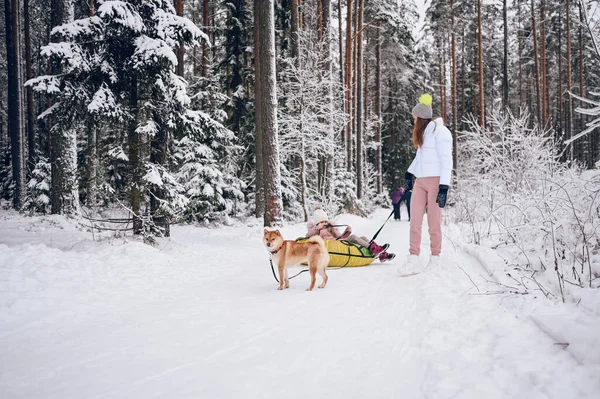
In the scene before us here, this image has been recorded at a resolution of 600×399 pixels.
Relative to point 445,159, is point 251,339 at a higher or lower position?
lower

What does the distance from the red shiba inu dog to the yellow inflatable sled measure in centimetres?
114

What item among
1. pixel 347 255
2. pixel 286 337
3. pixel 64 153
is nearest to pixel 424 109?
pixel 347 255


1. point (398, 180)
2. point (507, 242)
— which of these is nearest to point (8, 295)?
point (507, 242)

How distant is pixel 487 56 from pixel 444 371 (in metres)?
37.8

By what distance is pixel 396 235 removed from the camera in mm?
10398

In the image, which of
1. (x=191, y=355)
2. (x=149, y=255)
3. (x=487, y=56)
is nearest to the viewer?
(x=191, y=355)

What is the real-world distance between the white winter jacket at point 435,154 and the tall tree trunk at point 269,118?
5447 millimetres

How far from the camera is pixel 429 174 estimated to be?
4922 mm

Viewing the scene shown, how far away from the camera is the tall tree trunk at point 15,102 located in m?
16.0

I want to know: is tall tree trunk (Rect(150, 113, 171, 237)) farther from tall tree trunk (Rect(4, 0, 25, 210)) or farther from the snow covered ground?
tall tree trunk (Rect(4, 0, 25, 210))

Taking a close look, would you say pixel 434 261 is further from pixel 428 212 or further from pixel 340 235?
pixel 340 235

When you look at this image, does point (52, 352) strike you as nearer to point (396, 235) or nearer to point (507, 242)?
point (507, 242)

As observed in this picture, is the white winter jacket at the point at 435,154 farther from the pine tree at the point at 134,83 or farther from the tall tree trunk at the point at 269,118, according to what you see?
the tall tree trunk at the point at 269,118

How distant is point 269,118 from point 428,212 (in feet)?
20.9
